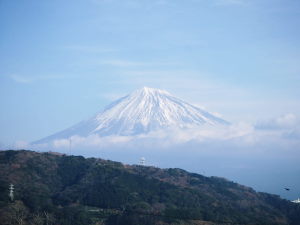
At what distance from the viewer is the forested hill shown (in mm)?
62969

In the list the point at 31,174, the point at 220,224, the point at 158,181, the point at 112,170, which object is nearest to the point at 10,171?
the point at 31,174

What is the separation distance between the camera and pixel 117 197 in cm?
7425

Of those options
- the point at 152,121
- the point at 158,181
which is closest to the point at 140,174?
the point at 158,181

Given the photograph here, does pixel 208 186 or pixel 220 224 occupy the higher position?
pixel 208 186

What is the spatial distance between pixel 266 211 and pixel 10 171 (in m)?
42.4

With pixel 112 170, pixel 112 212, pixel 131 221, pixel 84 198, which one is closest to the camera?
pixel 131 221

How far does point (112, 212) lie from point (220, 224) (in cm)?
1483

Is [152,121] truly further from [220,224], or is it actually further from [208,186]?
[220,224]

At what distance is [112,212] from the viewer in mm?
67688

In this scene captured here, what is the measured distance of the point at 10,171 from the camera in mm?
79312

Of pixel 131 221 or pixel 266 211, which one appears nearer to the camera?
pixel 131 221

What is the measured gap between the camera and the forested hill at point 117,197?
207 ft

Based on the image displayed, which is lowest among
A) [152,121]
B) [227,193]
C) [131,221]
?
[131,221]

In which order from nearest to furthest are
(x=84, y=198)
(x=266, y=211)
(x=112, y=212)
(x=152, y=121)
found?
(x=112, y=212) < (x=84, y=198) < (x=266, y=211) < (x=152, y=121)
